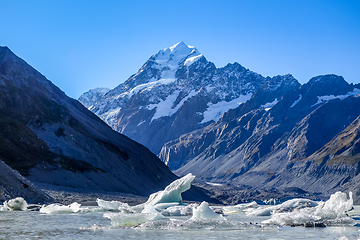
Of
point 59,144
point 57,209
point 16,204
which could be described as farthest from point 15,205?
point 59,144

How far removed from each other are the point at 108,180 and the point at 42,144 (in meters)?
18.6

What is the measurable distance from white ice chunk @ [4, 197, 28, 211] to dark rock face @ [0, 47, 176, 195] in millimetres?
37237

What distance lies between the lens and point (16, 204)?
43.2 metres

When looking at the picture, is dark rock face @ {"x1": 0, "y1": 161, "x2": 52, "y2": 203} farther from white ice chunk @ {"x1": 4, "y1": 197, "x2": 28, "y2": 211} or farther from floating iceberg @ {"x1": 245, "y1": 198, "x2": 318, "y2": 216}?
floating iceberg @ {"x1": 245, "y1": 198, "x2": 318, "y2": 216}

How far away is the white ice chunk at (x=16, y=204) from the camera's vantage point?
42.8m

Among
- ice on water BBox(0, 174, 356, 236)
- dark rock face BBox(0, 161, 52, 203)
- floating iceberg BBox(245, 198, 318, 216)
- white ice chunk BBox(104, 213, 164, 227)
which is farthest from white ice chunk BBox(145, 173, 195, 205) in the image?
dark rock face BBox(0, 161, 52, 203)

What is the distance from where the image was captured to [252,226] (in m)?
30.6

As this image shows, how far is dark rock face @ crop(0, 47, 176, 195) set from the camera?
288 feet

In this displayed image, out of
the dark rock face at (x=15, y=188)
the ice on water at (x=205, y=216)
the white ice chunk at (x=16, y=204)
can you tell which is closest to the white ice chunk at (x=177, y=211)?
the ice on water at (x=205, y=216)

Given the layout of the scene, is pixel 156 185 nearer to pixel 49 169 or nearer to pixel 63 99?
pixel 49 169

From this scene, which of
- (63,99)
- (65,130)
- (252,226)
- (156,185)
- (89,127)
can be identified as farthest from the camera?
(63,99)

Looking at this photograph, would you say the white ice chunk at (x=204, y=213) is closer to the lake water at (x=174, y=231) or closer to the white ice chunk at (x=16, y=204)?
the lake water at (x=174, y=231)

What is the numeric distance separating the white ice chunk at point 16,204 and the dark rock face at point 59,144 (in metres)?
37.2

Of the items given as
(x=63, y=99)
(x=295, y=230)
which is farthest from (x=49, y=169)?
(x=295, y=230)
